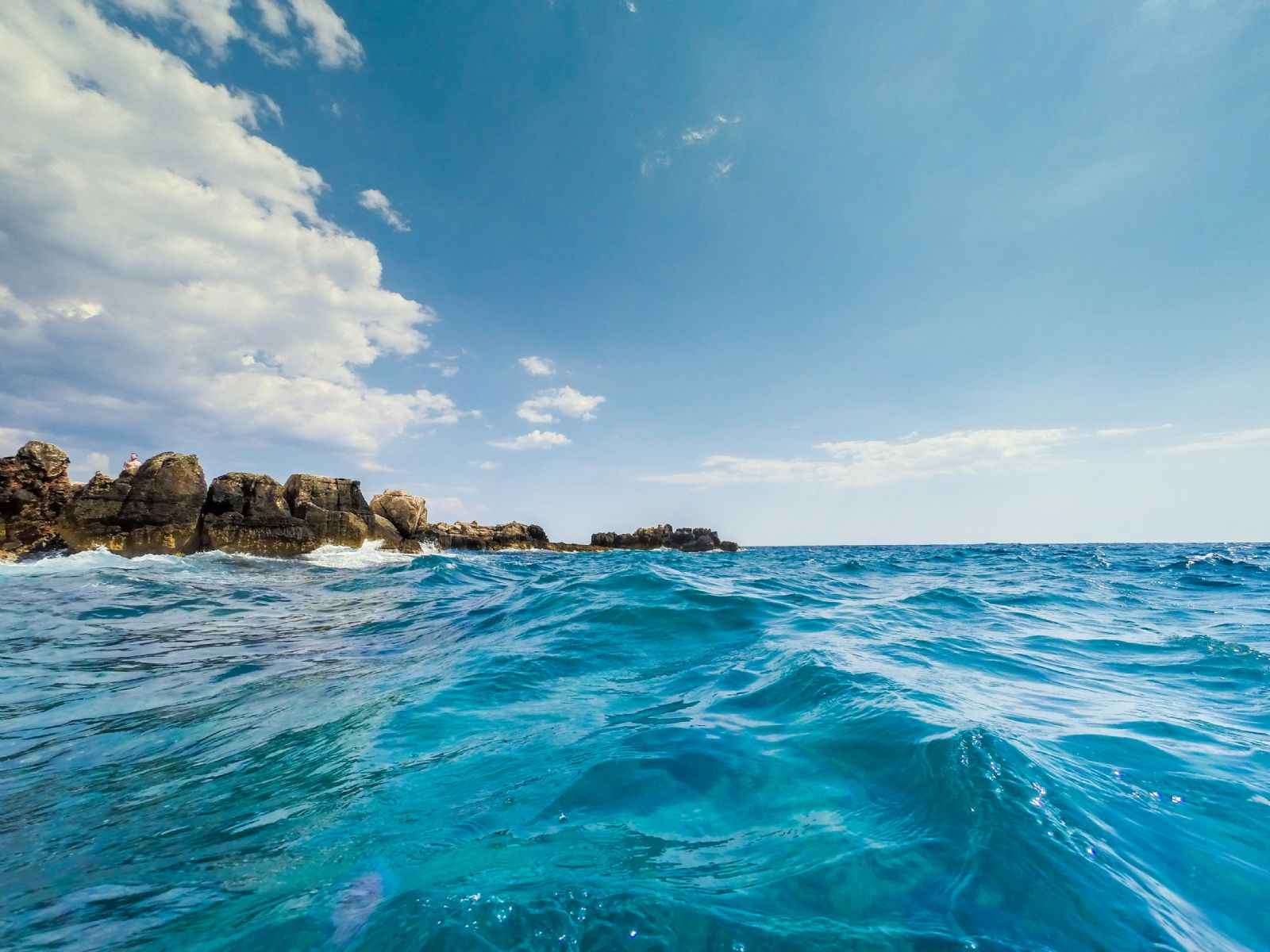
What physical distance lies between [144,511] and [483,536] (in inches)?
1327

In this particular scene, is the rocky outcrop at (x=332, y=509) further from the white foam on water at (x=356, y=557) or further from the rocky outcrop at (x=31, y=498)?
the rocky outcrop at (x=31, y=498)

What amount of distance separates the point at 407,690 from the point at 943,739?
4710mm

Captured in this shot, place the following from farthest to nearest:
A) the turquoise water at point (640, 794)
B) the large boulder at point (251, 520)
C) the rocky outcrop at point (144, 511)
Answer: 1. the large boulder at point (251, 520)
2. the rocky outcrop at point (144, 511)
3. the turquoise water at point (640, 794)

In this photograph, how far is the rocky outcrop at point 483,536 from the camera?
51.3m

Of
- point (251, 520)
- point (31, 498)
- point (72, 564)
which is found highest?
point (31, 498)

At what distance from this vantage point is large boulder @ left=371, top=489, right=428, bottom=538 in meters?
39.5

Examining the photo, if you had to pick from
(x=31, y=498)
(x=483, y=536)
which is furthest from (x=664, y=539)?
(x=31, y=498)

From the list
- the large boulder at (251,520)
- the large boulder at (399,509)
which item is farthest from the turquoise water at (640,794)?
the large boulder at (399,509)

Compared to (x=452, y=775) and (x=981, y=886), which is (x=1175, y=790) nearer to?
(x=981, y=886)

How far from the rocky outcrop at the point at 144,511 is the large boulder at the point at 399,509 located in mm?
12275

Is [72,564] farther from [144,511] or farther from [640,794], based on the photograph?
[640,794]

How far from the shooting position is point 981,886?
210cm

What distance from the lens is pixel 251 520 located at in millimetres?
28125

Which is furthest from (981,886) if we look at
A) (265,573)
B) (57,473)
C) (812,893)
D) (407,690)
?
(57,473)
